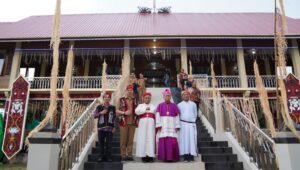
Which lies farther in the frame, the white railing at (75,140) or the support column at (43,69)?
the support column at (43,69)

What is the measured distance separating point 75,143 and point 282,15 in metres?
4.08

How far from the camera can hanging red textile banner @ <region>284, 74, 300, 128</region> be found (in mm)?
11773

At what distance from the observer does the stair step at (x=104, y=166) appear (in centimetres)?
476

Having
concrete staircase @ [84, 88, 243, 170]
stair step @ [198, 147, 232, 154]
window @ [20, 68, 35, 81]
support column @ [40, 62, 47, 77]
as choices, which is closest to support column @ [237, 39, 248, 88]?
concrete staircase @ [84, 88, 243, 170]

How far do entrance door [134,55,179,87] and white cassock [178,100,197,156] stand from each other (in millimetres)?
11799

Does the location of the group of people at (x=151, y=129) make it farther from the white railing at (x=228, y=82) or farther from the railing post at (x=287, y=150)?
the white railing at (x=228, y=82)

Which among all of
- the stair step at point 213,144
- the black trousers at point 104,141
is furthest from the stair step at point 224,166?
the black trousers at point 104,141

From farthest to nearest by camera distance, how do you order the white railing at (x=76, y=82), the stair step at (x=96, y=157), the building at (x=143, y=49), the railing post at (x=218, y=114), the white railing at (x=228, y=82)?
the white railing at (x=228, y=82)
the white railing at (x=76, y=82)
the building at (x=143, y=49)
the railing post at (x=218, y=114)
the stair step at (x=96, y=157)

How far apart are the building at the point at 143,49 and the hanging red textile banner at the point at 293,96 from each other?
4.09 feet

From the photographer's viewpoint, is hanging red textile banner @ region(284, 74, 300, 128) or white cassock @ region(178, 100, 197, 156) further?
hanging red textile banner @ region(284, 74, 300, 128)

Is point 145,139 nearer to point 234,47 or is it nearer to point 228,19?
point 234,47

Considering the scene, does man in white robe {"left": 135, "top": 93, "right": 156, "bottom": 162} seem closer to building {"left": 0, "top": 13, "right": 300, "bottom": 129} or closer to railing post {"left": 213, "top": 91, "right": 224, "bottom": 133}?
railing post {"left": 213, "top": 91, "right": 224, "bottom": 133}

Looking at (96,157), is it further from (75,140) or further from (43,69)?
(43,69)

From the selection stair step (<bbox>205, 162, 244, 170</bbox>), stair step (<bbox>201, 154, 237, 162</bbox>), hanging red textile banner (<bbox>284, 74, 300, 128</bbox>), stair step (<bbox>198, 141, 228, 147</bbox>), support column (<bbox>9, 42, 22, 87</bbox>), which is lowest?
stair step (<bbox>205, 162, 244, 170</bbox>)
